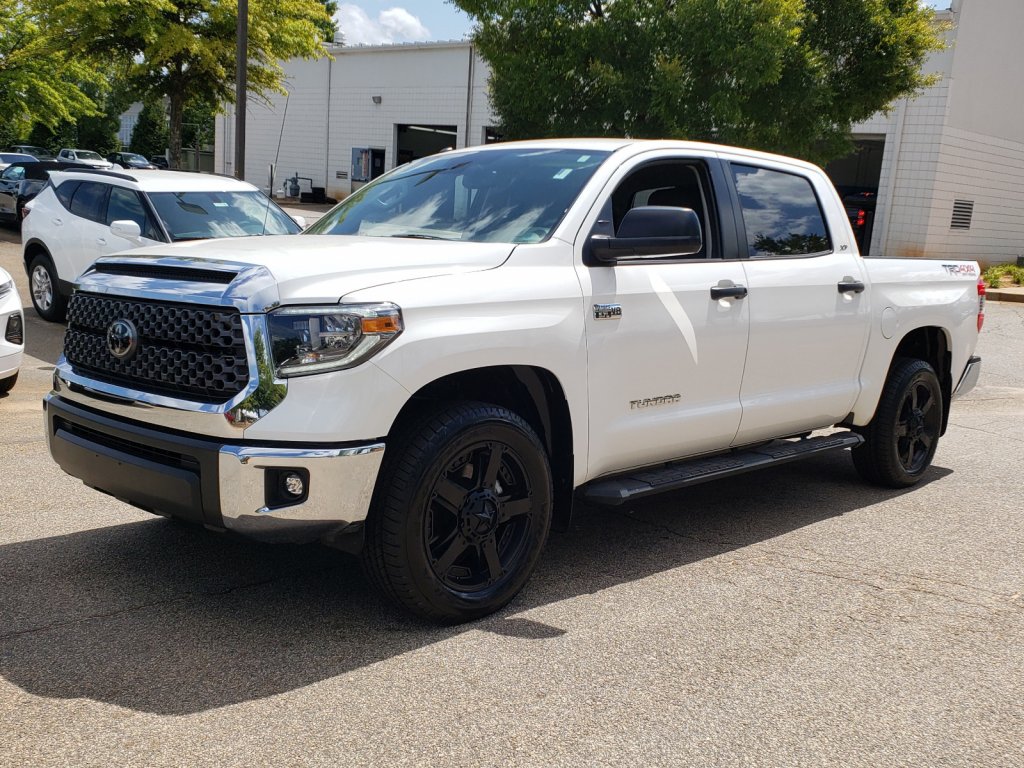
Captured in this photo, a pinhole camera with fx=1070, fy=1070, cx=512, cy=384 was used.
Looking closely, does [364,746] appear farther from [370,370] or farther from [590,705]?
[370,370]

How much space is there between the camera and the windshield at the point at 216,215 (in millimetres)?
10508

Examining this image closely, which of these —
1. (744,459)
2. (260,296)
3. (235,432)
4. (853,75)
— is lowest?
(744,459)

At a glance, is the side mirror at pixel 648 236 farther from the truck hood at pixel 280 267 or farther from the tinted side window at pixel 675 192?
the tinted side window at pixel 675 192

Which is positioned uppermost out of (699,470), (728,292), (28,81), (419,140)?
(28,81)

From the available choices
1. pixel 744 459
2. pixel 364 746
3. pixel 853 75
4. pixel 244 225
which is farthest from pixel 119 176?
pixel 853 75

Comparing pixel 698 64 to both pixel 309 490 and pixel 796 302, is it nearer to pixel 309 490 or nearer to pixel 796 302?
pixel 796 302

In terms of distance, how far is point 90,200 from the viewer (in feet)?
37.4

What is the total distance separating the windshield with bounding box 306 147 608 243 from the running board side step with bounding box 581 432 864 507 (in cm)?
114

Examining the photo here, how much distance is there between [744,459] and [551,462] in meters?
1.29

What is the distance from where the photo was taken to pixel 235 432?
11.9 ft

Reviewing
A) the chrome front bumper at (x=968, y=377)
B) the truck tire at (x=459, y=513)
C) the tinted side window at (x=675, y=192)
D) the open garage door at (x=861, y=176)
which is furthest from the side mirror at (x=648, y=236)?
the open garage door at (x=861, y=176)

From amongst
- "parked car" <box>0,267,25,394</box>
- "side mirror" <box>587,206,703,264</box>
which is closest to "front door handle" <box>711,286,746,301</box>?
"side mirror" <box>587,206,703,264</box>

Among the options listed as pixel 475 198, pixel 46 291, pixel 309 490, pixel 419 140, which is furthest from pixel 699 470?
pixel 419 140

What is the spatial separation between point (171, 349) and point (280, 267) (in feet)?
1.65
